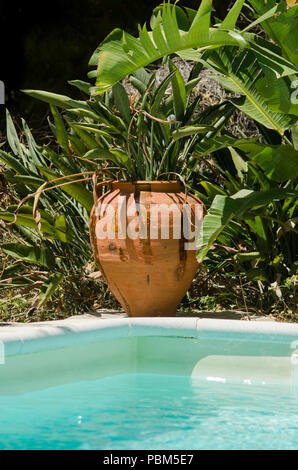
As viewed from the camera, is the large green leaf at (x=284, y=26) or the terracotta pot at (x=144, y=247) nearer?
the large green leaf at (x=284, y=26)

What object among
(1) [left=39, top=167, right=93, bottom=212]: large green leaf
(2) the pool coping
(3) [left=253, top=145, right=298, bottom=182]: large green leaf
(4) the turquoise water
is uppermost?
(3) [left=253, top=145, right=298, bottom=182]: large green leaf

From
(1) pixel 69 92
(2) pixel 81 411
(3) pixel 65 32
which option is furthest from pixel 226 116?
(3) pixel 65 32

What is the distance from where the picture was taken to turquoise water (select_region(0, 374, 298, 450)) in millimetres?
2018

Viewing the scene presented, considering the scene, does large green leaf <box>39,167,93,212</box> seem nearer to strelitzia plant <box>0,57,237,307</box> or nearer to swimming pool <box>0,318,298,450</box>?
strelitzia plant <box>0,57,237,307</box>

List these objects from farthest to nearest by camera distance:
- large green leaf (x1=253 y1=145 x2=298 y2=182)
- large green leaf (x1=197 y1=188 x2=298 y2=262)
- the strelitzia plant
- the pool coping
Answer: the strelitzia plant
large green leaf (x1=253 y1=145 x2=298 y2=182)
large green leaf (x1=197 y1=188 x2=298 y2=262)
the pool coping

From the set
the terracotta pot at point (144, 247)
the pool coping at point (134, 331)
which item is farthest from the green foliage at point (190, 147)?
the pool coping at point (134, 331)

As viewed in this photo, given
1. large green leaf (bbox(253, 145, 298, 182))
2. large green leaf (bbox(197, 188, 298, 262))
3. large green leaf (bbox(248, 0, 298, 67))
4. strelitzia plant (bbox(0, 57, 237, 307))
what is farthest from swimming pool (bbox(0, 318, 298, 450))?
large green leaf (bbox(248, 0, 298, 67))

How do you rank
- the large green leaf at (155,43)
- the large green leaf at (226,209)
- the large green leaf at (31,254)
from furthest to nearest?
the large green leaf at (31,254), the large green leaf at (226,209), the large green leaf at (155,43)

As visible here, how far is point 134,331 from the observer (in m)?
2.89

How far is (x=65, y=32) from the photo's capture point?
6344 mm

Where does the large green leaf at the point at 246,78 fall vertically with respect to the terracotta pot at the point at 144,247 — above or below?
above

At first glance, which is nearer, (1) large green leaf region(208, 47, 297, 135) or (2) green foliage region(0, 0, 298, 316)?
(2) green foliage region(0, 0, 298, 316)

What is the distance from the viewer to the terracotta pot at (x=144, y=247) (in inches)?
126

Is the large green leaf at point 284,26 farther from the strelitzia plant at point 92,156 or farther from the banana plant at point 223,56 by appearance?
the strelitzia plant at point 92,156
